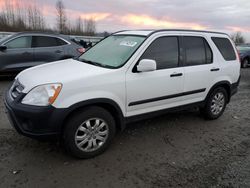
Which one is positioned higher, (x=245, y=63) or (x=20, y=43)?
(x=20, y=43)

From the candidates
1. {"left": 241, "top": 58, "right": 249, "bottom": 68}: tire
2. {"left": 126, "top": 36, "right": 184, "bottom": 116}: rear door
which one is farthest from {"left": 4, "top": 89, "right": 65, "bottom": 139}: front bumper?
{"left": 241, "top": 58, "right": 249, "bottom": 68}: tire

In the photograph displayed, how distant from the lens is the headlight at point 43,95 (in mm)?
2750

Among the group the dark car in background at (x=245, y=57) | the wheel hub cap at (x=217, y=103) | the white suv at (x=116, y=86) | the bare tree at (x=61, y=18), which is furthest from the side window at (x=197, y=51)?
the bare tree at (x=61, y=18)

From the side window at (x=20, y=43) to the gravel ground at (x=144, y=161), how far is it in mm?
3542

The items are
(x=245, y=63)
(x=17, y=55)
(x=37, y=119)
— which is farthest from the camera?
(x=245, y=63)

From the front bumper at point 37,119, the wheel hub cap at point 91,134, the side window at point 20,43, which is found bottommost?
the wheel hub cap at point 91,134

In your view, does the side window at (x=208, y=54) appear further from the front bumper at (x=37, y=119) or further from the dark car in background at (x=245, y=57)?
the dark car in background at (x=245, y=57)

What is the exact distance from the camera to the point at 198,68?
13.6 ft

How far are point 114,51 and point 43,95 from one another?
4.82ft

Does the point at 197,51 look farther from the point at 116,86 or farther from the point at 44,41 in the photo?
the point at 44,41

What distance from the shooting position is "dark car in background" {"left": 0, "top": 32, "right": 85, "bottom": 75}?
22.9 feet

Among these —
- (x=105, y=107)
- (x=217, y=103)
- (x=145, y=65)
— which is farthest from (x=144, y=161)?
(x=217, y=103)

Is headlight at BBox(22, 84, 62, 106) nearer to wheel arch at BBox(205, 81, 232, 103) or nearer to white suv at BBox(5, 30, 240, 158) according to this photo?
white suv at BBox(5, 30, 240, 158)

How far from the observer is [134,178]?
2816mm
